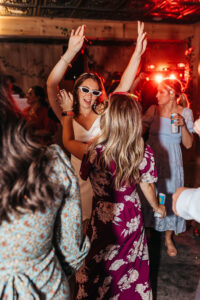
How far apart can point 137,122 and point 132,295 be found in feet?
4.19

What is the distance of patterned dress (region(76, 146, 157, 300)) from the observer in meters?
1.84

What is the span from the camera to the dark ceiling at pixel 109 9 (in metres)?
4.93

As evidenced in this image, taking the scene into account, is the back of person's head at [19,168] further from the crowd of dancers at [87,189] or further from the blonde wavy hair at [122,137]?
the blonde wavy hair at [122,137]

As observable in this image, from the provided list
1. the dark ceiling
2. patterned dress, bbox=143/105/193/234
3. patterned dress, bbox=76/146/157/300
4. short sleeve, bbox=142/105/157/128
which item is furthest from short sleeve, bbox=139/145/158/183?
the dark ceiling

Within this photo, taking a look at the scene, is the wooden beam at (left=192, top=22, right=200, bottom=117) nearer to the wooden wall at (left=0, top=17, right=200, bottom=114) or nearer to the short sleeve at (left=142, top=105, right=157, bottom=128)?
the wooden wall at (left=0, top=17, right=200, bottom=114)

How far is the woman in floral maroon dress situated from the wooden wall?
15.7 ft

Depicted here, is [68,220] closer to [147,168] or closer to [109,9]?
[147,168]

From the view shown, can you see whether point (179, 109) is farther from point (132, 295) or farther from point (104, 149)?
point (132, 295)

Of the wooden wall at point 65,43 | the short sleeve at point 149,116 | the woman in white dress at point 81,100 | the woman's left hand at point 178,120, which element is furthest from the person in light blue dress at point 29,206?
the wooden wall at point 65,43

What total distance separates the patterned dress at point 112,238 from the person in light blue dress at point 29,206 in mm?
825

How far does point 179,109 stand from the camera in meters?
3.06

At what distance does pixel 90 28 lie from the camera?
622cm

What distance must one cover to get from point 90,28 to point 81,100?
14.4 ft

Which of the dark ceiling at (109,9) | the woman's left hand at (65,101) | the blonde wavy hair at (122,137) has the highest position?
the dark ceiling at (109,9)
